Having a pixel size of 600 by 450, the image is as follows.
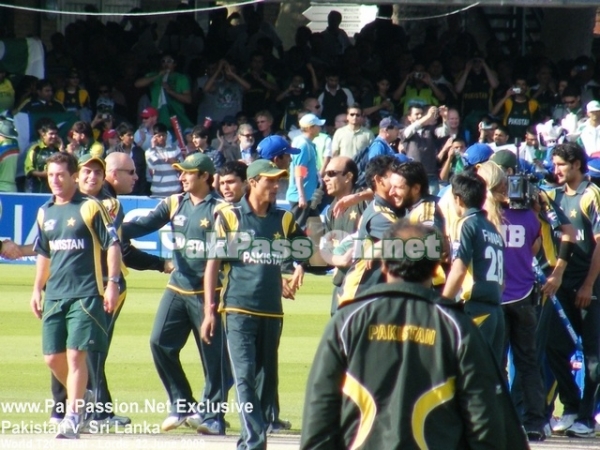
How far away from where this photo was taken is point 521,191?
27.3ft

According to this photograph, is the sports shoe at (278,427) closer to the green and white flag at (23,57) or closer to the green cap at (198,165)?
the green cap at (198,165)

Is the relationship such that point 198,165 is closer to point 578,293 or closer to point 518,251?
point 518,251

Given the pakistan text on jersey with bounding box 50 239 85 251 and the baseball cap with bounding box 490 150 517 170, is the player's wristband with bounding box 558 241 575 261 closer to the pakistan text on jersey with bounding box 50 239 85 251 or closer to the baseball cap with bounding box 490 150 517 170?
the baseball cap with bounding box 490 150 517 170

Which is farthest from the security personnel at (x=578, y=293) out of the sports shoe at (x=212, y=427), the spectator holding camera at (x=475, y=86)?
the spectator holding camera at (x=475, y=86)

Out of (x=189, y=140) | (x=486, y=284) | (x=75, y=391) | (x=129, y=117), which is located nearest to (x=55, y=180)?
(x=75, y=391)

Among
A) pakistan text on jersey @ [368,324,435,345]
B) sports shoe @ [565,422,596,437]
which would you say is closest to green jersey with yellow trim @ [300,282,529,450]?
pakistan text on jersey @ [368,324,435,345]

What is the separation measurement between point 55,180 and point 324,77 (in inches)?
561

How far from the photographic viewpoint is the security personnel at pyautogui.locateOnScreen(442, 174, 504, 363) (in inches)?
304

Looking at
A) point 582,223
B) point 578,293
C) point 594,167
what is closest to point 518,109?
point 594,167

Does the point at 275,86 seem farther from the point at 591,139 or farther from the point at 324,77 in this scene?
the point at 591,139

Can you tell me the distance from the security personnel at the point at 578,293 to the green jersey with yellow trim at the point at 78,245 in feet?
11.1

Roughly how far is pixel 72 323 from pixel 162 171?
11.6 meters

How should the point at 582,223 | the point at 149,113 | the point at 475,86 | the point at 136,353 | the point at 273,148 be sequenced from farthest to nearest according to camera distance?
the point at 475,86
the point at 149,113
the point at 136,353
the point at 273,148
the point at 582,223

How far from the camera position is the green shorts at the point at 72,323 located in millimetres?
8156
